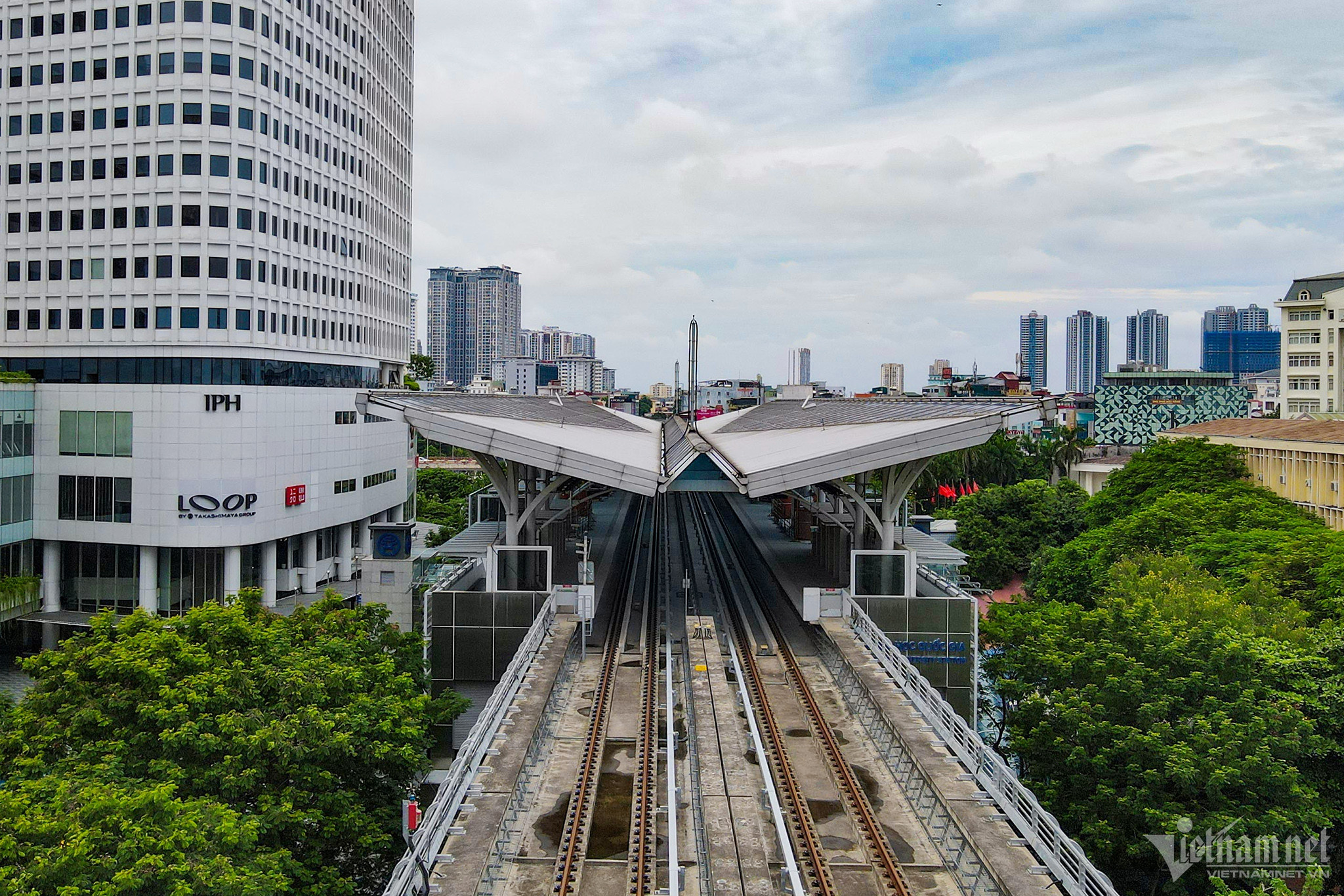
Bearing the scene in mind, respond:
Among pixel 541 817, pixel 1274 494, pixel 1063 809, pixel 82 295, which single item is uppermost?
pixel 82 295

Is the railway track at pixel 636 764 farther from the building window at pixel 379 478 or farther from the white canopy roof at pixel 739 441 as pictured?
the building window at pixel 379 478

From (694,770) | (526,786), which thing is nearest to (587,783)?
(526,786)

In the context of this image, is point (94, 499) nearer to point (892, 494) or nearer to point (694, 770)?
point (892, 494)

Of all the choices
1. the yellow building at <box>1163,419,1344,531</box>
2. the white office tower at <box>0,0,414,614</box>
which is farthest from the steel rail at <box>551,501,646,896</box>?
the yellow building at <box>1163,419,1344,531</box>

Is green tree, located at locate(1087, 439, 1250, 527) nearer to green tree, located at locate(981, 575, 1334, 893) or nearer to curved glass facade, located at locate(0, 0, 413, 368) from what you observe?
green tree, located at locate(981, 575, 1334, 893)

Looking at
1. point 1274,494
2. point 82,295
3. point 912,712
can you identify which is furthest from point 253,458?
point 1274,494

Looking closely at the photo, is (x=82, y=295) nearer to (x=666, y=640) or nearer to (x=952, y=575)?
(x=666, y=640)

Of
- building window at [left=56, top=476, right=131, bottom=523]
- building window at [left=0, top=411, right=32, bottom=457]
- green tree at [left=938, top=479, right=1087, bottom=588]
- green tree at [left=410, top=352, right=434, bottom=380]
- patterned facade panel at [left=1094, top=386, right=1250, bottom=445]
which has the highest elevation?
green tree at [left=410, top=352, right=434, bottom=380]
